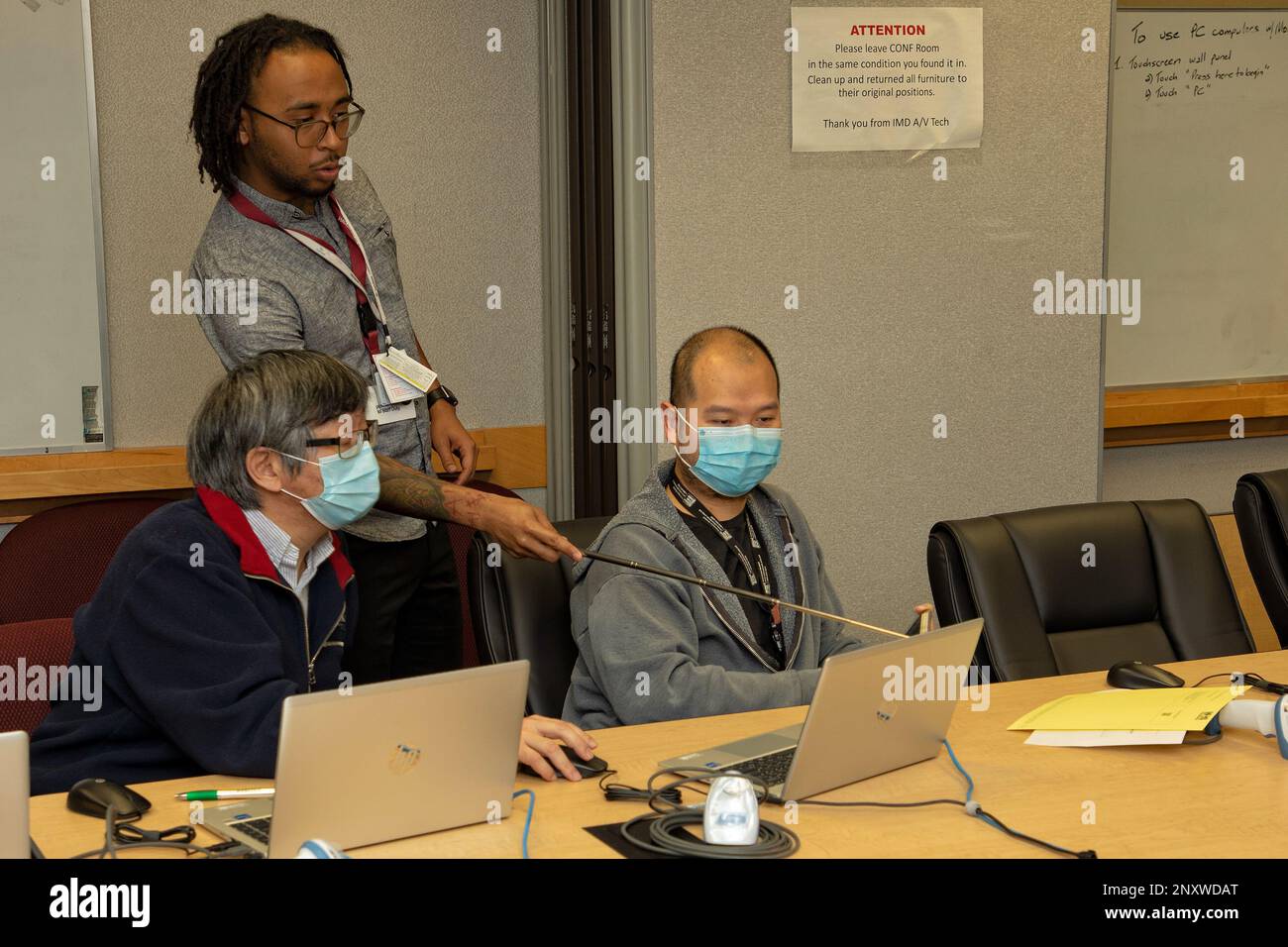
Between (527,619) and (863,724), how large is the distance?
0.70m

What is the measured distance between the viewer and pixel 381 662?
2496mm

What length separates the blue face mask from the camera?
2000 millimetres

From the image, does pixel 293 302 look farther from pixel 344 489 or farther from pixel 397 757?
pixel 397 757

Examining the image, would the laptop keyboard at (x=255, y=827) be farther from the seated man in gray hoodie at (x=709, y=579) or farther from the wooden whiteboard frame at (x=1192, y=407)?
the wooden whiteboard frame at (x=1192, y=407)

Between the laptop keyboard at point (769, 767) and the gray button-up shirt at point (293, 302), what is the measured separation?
2.99 ft

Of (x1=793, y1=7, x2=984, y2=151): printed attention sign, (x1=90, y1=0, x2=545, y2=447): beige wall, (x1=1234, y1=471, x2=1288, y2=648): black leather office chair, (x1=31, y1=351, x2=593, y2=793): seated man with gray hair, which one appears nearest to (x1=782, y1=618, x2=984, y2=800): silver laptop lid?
(x1=31, y1=351, x2=593, y2=793): seated man with gray hair

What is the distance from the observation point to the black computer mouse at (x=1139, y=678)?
7.14 ft

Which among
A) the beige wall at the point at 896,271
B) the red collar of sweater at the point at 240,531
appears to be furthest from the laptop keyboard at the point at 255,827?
the beige wall at the point at 896,271

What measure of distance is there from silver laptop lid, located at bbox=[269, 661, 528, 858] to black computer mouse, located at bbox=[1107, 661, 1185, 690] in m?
1.08

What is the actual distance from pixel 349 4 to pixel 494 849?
282 centimetres

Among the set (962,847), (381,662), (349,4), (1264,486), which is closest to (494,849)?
(962,847)

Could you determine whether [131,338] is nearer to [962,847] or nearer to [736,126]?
[736,126]

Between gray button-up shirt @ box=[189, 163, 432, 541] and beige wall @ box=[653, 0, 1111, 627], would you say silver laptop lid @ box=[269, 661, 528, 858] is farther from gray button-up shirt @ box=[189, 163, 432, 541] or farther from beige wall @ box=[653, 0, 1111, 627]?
beige wall @ box=[653, 0, 1111, 627]

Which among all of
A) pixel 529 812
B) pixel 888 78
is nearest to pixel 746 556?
pixel 529 812
